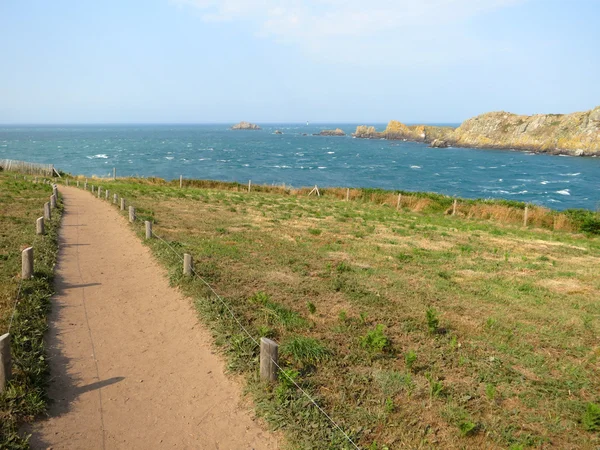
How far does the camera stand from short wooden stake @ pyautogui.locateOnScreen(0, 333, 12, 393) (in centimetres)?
665

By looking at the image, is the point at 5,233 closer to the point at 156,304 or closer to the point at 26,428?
the point at 156,304

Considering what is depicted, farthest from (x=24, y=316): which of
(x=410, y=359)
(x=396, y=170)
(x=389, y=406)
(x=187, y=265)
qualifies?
(x=396, y=170)

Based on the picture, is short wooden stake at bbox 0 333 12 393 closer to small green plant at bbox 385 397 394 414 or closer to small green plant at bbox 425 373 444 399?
small green plant at bbox 385 397 394 414

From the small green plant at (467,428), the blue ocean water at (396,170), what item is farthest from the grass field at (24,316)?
the blue ocean water at (396,170)

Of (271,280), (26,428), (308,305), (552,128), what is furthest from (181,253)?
(552,128)

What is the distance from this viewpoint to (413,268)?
15.4m

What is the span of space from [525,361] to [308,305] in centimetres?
480

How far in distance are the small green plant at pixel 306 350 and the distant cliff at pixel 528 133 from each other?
135 metres

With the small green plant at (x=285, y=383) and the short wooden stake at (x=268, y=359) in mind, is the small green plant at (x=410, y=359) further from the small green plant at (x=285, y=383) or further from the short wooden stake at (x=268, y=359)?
the short wooden stake at (x=268, y=359)

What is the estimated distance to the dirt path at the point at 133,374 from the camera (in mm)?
6281

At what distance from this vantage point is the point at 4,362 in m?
6.71

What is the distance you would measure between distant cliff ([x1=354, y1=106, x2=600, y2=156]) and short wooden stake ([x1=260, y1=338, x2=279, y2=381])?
448 feet

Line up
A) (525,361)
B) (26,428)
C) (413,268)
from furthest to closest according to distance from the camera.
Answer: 1. (413,268)
2. (525,361)
3. (26,428)

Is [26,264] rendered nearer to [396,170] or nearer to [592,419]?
[592,419]
